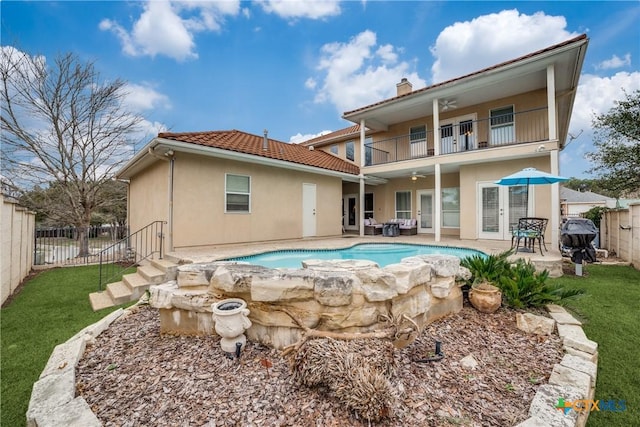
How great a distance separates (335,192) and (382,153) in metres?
3.87

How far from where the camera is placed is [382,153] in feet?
46.9

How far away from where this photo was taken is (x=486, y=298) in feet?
12.5

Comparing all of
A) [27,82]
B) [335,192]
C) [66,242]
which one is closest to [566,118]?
[335,192]

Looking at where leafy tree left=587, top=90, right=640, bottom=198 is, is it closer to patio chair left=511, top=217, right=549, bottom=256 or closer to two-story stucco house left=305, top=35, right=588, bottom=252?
two-story stucco house left=305, top=35, right=588, bottom=252

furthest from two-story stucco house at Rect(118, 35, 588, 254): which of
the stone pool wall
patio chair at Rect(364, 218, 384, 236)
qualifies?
the stone pool wall

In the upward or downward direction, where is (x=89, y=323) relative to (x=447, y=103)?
downward

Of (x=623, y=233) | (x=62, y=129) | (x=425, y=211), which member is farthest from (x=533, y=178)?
(x=62, y=129)

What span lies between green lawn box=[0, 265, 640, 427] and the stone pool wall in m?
1.46

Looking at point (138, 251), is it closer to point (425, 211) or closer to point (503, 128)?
point (425, 211)

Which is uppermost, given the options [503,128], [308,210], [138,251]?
[503,128]

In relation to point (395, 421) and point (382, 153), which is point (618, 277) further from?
point (382, 153)

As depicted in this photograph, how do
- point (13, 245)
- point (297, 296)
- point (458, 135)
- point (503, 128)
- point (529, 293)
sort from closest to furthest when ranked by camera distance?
point (297, 296) → point (529, 293) → point (13, 245) → point (503, 128) → point (458, 135)

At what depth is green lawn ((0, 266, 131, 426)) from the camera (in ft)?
8.64

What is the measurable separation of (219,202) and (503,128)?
11.3m
